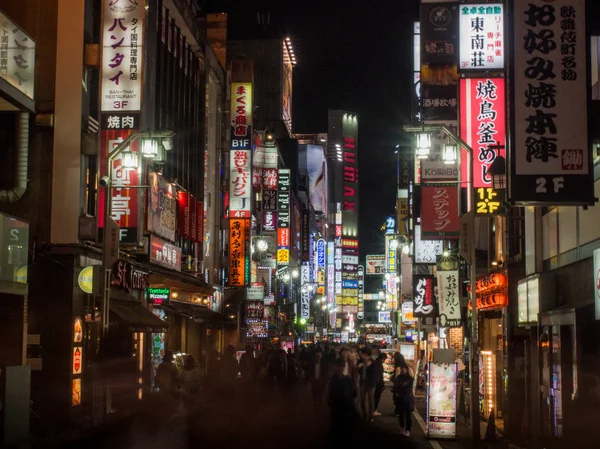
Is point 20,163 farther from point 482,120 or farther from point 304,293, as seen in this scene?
point 304,293

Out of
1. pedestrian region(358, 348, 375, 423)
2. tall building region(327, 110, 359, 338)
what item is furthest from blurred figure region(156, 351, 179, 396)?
Answer: tall building region(327, 110, 359, 338)

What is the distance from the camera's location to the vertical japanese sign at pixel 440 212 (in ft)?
81.8

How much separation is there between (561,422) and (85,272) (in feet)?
47.5

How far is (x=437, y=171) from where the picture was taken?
25.2 meters

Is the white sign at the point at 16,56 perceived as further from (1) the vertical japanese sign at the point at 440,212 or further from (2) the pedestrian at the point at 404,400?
(2) the pedestrian at the point at 404,400

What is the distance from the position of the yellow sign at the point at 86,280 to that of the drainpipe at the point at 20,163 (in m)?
2.90

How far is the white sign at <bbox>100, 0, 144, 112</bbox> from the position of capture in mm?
25438

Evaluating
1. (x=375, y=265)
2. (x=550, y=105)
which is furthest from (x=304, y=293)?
(x=550, y=105)

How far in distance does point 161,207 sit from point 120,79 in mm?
5935

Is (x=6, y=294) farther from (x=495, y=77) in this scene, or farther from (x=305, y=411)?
(x=495, y=77)

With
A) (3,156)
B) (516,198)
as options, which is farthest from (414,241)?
(516,198)

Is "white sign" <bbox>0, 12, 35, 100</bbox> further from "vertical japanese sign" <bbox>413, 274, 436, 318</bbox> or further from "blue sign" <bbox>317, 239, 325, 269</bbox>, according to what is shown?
"blue sign" <bbox>317, 239, 325, 269</bbox>

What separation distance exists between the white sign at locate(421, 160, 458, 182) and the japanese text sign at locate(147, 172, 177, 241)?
911 cm

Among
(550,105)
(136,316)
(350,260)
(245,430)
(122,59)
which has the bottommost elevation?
(245,430)
